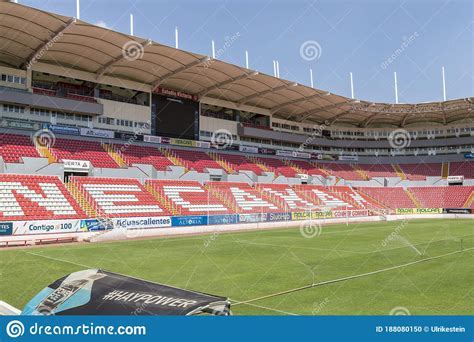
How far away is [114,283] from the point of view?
580cm

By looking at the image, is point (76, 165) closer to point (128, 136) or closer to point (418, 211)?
point (128, 136)

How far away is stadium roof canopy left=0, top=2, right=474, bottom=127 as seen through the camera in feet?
113

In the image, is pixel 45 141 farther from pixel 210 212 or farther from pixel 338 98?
pixel 338 98

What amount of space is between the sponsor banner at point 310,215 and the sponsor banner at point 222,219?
8.41 metres

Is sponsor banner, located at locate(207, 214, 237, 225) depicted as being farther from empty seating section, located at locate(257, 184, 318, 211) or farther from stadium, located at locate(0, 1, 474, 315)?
empty seating section, located at locate(257, 184, 318, 211)

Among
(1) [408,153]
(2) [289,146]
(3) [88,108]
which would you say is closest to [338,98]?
(2) [289,146]

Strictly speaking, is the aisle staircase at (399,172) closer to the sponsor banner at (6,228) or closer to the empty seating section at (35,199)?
the empty seating section at (35,199)

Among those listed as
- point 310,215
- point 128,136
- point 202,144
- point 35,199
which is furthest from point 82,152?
point 310,215

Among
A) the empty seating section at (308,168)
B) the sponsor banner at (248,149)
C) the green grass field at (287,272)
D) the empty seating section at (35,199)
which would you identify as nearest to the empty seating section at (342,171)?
the empty seating section at (308,168)

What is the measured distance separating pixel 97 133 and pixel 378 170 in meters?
50.5

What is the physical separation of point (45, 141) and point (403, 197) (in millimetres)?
52432

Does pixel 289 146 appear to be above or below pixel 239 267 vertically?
above
